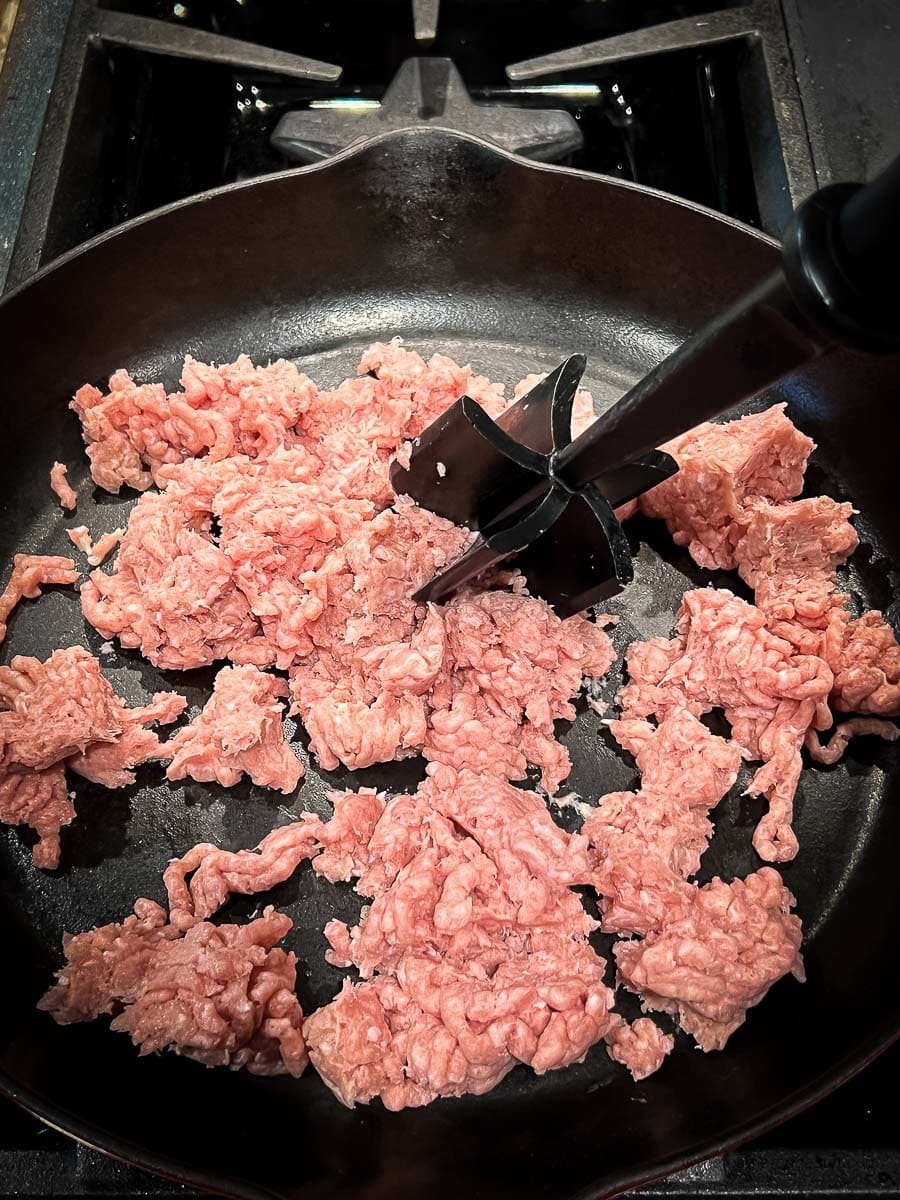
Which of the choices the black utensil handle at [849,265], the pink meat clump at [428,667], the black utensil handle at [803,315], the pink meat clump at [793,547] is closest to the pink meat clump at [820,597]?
the pink meat clump at [793,547]

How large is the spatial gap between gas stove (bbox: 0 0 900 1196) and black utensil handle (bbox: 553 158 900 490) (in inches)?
57.7

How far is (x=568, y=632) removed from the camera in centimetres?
209

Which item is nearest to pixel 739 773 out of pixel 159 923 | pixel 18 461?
pixel 159 923

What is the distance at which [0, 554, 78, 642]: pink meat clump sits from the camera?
83.0 inches

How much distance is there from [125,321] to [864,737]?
2.05 m

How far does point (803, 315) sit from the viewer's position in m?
1.08

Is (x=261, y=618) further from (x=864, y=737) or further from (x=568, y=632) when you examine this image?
(x=864, y=737)

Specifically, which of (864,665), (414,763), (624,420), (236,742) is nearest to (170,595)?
(236,742)

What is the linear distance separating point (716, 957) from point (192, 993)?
0.96m

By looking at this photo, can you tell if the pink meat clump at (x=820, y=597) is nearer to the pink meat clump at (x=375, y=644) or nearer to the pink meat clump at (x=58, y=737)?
the pink meat clump at (x=375, y=644)

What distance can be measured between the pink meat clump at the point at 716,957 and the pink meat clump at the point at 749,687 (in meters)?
0.16

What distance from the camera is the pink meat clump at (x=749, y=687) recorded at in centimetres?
196

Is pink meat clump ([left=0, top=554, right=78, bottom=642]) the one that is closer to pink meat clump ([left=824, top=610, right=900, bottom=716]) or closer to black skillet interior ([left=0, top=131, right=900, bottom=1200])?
black skillet interior ([left=0, top=131, right=900, bottom=1200])

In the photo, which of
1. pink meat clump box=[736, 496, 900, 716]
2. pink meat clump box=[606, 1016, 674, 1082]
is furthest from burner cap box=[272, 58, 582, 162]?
pink meat clump box=[606, 1016, 674, 1082]
